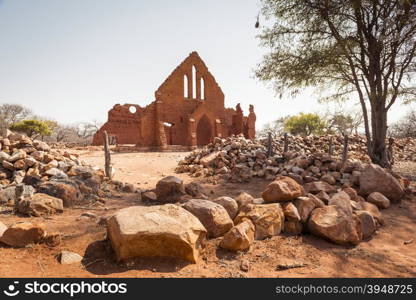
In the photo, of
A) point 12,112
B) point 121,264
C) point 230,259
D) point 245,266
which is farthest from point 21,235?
point 12,112

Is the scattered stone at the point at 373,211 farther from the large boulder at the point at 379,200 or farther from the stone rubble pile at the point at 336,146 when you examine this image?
the stone rubble pile at the point at 336,146

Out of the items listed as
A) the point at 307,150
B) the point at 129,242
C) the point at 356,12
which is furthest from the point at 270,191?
the point at 307,150

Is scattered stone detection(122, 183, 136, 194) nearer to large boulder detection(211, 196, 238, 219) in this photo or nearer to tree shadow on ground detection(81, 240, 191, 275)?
large boulder detection(211, 196, 238, 219)

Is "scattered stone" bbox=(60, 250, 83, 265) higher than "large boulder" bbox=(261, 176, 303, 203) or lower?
lower

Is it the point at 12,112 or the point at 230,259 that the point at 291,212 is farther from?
the point at 12,112

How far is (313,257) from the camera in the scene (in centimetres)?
338

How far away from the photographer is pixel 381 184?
6078 mm

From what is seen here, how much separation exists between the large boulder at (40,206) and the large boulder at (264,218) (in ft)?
10.5

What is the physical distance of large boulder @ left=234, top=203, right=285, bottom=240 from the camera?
3.88m

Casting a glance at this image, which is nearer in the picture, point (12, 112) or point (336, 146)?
point (336, 146)

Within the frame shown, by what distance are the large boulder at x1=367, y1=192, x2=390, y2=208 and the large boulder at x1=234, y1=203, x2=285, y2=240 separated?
2.86 metres

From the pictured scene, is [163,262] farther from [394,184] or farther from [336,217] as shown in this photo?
[394,184]

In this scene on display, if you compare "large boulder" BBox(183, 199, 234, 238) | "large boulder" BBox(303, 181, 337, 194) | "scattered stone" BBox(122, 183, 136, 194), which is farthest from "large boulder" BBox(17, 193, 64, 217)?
"large boulder" BBox(303, 181, 337, 194)

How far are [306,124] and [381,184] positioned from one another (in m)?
37.8
